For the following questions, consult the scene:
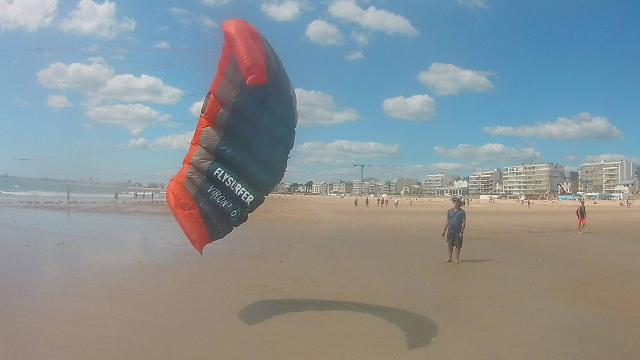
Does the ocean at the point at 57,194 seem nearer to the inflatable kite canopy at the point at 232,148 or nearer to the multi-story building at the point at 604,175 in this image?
the inflatable kite canopy at the point at 232,148

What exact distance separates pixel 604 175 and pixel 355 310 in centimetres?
17928

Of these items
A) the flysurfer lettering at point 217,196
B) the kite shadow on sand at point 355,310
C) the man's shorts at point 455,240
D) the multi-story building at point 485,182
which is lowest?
the kite shadow on sand at point 355,310

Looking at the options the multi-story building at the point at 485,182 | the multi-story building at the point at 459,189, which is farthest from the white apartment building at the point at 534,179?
the multi-story building at the point at 459,189

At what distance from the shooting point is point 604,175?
15400 centimetres

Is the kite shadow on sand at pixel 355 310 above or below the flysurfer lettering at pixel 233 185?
below

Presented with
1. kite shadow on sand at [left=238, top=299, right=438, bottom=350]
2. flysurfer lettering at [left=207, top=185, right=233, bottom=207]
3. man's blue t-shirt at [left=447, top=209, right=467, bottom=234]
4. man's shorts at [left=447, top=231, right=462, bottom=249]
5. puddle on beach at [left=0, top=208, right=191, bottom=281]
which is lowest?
kite shadow on sand at [left=238, top=299, right=438, bottom=350]

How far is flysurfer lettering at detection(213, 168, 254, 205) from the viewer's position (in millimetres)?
4426

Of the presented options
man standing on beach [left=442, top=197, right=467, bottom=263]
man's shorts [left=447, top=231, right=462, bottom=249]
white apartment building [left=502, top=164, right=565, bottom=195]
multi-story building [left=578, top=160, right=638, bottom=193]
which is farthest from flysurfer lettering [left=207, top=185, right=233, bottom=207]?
multi-story building [left=578, top=160, right=638, bottom=193]

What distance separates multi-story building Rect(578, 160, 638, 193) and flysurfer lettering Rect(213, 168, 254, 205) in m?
167

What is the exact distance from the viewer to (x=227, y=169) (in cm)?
450

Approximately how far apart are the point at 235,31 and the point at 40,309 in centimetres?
418

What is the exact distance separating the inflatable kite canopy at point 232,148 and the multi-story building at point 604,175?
16717 cm

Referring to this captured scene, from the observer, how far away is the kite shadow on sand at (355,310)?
4.82 metres

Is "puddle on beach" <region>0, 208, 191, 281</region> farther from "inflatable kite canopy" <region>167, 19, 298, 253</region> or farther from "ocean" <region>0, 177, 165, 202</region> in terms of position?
"ocean" <region>0, 177, 165, 202</region>
